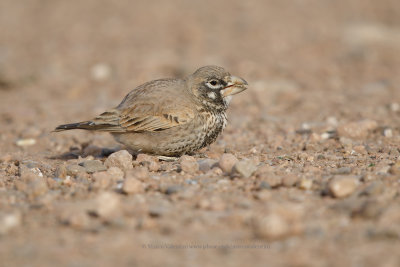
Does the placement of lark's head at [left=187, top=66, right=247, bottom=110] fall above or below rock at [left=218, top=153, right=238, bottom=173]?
above

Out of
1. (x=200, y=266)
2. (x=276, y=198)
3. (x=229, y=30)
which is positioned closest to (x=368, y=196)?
(x=276, y=198)

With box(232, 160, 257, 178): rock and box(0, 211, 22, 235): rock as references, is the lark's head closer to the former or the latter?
box(232, 160, 257, 178): rock

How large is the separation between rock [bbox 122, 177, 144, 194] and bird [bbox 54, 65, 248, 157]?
5.21 feet

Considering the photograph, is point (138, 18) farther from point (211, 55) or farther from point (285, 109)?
point (285, 109)

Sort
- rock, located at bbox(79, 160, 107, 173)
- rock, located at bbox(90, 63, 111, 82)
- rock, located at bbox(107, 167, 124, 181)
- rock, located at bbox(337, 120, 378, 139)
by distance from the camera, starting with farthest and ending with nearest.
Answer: rock, located at bbox(90, 63, 111, 82) → rock, located at bbox(337, 120, 378, 139) → rock, located at bbox(79, 160, 107, 173) → rock, located at bbox(107, 167, 124, 181)

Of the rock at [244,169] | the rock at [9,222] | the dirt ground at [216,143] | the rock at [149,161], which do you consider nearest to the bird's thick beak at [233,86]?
the dirt ground at [216,143]

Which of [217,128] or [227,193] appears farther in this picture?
[217,128]

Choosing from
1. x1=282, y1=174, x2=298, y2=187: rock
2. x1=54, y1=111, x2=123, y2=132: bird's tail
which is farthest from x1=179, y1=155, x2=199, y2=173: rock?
x1=54, y1=111, x2=123, y2=132: bird's tail

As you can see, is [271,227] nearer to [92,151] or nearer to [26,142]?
[92,151]

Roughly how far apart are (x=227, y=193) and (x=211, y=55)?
8.88 meters

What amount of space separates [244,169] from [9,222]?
2131mm

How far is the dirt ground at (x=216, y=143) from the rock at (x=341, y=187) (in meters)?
0.02

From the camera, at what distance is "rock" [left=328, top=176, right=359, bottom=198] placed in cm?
466

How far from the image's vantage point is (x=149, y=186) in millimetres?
5117
